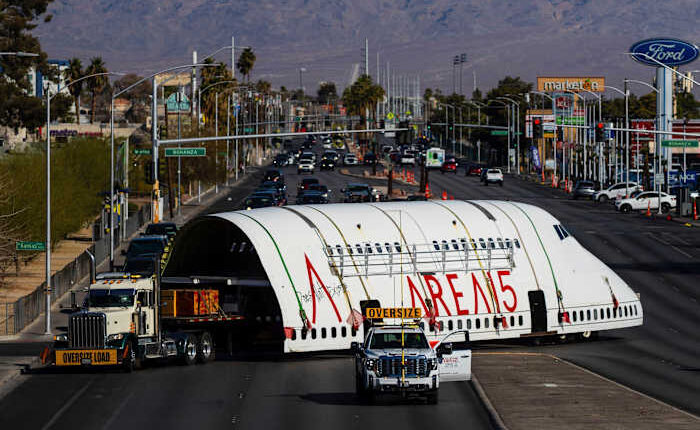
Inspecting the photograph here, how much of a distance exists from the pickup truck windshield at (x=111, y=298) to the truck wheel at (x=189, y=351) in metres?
2.94

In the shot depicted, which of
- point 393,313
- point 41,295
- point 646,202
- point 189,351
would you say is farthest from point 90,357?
point 646,202

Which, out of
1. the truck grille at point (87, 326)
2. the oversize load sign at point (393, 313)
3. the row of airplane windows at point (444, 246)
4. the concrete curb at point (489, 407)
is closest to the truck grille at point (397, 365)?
the concrete curb at point (489, 407)

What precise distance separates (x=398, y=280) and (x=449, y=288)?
1980 millimetres

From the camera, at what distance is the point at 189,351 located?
4406 centimetres

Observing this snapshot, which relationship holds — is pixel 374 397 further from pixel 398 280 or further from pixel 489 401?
pixel 398 280

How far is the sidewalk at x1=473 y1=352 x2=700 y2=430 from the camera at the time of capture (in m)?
31.0

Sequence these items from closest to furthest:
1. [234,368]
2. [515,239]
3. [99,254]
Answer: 1. [234,368]
2. [515,239]
3. [99,254]

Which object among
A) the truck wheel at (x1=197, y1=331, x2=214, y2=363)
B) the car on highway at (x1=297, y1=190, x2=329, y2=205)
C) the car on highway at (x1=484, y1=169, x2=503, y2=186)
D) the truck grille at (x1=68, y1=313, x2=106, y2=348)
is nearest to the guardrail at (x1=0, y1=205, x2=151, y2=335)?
the truck wheel at (x1=197, y1=331, x2=214, y2=363)

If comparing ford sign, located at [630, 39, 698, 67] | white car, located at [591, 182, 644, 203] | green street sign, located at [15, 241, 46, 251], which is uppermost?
ford sign, located at [630, 39, 698, 67]

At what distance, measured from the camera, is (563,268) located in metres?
51.0

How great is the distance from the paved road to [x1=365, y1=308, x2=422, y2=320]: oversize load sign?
645cm

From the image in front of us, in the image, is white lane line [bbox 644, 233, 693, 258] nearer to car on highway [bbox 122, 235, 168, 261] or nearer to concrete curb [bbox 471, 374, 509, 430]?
car on highway [bbox 122, 235, 168, 261]

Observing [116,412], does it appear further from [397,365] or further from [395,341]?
[395,341]

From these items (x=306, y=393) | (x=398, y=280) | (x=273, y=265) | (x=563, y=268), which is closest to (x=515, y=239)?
(x=563, y=268)
